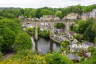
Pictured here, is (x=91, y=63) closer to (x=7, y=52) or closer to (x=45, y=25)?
(x=7, y=52)

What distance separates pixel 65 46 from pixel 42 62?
14.6m

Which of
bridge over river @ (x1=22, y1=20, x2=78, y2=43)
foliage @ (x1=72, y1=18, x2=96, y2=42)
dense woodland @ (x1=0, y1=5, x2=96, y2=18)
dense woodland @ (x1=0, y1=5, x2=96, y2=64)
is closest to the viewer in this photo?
dense woodland @ (x1=0, y1=5, x2=96, y2=64)

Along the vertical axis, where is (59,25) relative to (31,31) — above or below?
above

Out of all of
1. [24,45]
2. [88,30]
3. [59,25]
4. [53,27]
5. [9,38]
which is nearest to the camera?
[24,45]

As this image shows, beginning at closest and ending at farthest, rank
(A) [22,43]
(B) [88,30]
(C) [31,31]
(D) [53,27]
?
1. (A) [22,43]
2. (B) [88,30]
3. (D) [53,27]
4. (C) [31,31]

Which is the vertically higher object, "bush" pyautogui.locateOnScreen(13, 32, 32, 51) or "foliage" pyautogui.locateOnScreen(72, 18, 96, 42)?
"bush" pyautogui.locateOnScreen(13, 32, 32, 51)

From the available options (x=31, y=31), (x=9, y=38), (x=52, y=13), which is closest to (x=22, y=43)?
(x=9, y=38)

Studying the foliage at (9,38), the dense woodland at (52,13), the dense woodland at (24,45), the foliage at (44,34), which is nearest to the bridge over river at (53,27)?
the foliage at (44,34)

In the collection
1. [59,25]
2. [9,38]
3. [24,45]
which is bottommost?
[59,25]

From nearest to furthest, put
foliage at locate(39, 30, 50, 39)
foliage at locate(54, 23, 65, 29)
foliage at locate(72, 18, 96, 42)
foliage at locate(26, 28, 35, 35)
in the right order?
foliage at locate(72, 18, 96, 42) → foliage at locate(39, 30, 50, 39) → foliage at locate(26, 28, 35, 35) → foliage at locate(54, 23, 65, 29)

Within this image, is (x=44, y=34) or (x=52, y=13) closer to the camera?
(x=44, y=34)

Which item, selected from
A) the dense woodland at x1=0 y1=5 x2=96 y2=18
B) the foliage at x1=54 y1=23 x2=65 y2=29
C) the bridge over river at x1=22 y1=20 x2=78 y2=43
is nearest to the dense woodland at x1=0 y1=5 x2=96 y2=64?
the bridge over river at x1=22 y1=20 x2=78 y2=43

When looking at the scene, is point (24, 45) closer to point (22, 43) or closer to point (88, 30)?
point (22, 43)

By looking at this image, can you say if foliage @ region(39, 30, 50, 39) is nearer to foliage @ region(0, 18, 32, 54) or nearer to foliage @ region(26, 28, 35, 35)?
foliage @ region(26, 28, 35, 35)
